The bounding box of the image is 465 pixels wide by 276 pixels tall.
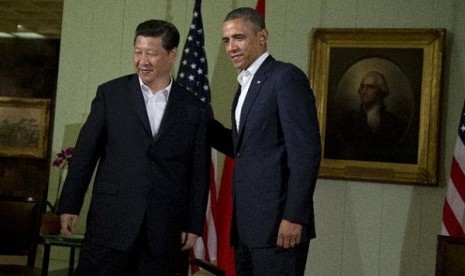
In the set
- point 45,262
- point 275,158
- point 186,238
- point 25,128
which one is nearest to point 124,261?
point 186,238

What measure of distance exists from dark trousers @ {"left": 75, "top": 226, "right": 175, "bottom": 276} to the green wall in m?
2.03

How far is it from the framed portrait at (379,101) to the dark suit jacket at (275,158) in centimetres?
191

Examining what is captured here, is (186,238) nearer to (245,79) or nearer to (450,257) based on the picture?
(245,79)

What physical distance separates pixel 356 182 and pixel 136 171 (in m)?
2.16

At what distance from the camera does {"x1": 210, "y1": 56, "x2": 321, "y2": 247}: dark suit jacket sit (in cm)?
206

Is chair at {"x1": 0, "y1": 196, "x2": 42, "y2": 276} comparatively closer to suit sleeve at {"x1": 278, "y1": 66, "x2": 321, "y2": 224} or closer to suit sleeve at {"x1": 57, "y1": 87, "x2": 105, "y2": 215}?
suit sleeve at {"x1": 57, "y1": 87, "x2": 105, "y2": 215}

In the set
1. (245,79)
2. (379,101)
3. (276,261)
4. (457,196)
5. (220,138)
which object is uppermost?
(379,101)

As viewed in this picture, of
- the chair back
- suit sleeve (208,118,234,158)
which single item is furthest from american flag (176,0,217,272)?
suit sleeve (208,118,234,158)

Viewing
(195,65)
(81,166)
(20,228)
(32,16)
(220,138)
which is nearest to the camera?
(81,166)

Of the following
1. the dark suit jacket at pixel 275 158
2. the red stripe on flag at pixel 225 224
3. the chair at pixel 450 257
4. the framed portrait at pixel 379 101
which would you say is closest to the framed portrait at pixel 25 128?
the red stripe on flag at pixel 225 224

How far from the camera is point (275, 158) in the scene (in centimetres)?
214

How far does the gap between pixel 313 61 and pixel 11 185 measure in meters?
4.16

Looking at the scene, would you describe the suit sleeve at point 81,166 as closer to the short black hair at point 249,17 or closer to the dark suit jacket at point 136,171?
the dark suit jacket at point 136,171

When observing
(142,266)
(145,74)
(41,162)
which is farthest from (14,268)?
(41,162)
